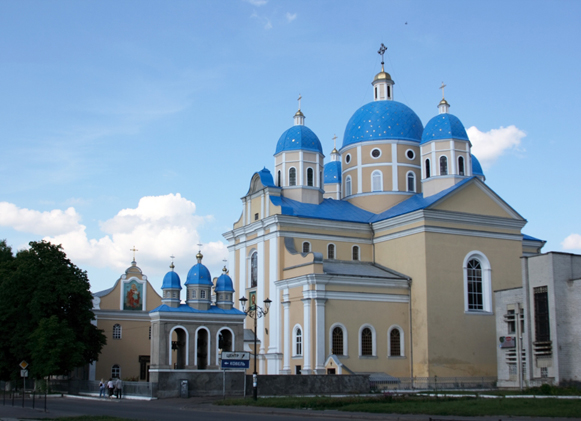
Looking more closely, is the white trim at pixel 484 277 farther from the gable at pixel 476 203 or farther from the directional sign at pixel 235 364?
the directional sign at pixel 235 364

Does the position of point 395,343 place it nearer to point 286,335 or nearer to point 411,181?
point 286,335

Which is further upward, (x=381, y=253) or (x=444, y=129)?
(x=444, y=129)

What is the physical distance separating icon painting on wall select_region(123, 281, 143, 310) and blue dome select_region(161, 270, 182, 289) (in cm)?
1642

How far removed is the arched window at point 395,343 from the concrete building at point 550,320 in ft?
28.1

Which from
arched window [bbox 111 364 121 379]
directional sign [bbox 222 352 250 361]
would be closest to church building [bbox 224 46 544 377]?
directional sign [bbox 222 352 250 361]

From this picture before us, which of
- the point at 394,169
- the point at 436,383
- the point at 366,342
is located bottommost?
the point at 436,383

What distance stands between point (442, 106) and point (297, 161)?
10923 millimetres

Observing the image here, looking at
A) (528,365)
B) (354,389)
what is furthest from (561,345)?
(354,389)

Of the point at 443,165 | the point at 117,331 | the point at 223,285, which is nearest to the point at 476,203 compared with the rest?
the point at 443,165

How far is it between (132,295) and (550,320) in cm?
3361

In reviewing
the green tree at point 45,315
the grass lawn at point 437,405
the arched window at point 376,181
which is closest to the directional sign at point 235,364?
the grass lawn at point 437,405

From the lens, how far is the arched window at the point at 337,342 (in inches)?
1613

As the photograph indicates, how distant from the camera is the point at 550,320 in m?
32.7

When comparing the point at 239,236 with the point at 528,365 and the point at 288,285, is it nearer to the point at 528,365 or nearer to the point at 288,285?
the point at 288,285
